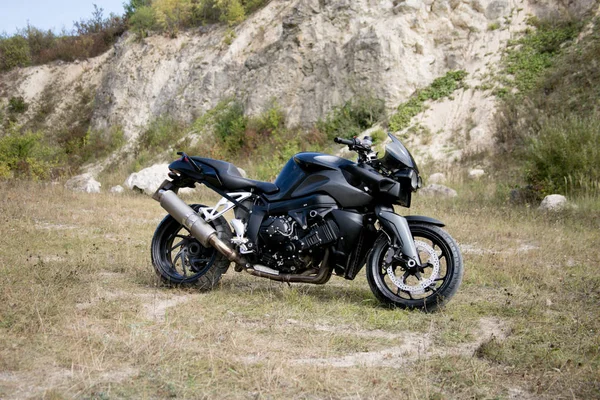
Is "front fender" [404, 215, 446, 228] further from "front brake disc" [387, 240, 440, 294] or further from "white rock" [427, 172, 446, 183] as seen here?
"white rock" [427, 172, 446, 183]

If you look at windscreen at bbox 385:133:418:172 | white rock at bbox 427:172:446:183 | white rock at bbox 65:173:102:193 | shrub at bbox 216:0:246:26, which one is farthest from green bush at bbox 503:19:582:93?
shrub at bbox 216:0:246:26

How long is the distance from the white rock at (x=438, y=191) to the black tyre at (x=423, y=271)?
865 cm

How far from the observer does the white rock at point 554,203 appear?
1124 centimetres

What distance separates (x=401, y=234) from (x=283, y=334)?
1.40 metres

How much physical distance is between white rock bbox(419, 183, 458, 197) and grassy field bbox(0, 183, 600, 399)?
5732 mm

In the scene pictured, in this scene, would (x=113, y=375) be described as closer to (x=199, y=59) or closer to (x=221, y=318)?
(x=221, y=318)

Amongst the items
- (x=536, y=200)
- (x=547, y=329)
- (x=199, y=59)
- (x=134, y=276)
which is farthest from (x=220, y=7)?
(x=547, y=329)

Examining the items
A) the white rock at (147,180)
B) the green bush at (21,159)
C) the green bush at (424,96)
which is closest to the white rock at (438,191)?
the green bush at (424,96)

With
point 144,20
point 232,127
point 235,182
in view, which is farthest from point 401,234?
point 144,20

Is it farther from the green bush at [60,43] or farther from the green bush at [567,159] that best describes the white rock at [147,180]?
the green bush at [60,43]

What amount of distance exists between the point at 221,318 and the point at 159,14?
29.9m

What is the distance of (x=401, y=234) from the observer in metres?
5.25

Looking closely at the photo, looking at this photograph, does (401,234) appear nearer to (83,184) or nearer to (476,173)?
(476,173)

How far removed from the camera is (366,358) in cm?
409
